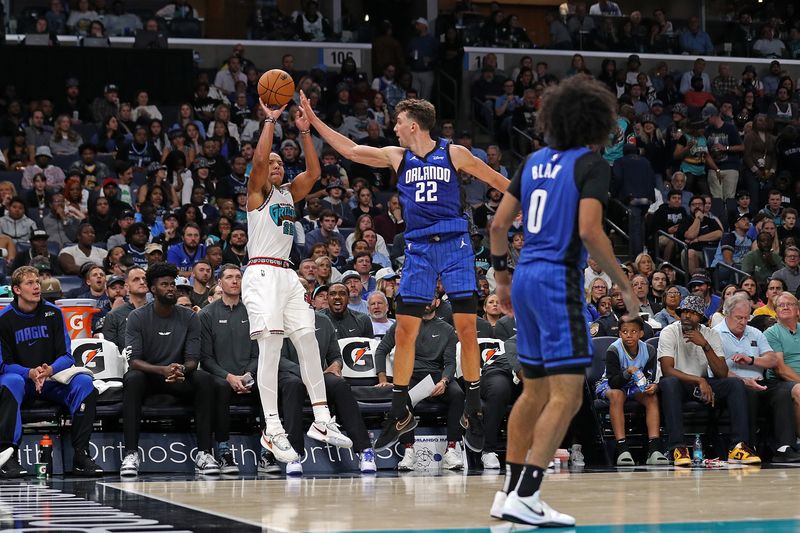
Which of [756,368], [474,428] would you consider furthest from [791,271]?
[474,428]

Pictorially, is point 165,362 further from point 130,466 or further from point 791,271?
point 791,271

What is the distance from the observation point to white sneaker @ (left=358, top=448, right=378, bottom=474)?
9.92 meters

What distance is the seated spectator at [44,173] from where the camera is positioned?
53.2 feet

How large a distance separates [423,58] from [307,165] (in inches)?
536

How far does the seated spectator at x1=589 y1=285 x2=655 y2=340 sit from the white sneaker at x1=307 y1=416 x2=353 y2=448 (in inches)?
129

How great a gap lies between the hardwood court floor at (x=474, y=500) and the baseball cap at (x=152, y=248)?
522cm

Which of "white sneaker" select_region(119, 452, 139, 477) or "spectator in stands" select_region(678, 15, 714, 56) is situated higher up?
"spectator in stands" select_region(678, 15, 714, 56)

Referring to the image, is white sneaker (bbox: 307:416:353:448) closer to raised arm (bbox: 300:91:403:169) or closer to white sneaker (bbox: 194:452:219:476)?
white sneaker (bbox: 194:452:219:476)

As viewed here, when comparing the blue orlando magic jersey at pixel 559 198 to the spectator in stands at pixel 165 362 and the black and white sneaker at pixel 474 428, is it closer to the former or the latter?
the black and white sneaker at pixel 474 428

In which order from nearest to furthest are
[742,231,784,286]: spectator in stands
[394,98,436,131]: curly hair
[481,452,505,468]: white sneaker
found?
1. [394,98,436,131]: curly hair
2. [481,452,505,468]: white sneaker
3. [742,231,784,286]: spectator in stands

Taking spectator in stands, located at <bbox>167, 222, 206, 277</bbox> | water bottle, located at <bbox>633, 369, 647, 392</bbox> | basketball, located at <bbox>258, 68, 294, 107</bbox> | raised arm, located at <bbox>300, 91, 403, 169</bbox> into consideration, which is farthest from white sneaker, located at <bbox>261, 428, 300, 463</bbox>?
spectator in stands, located at <bbox>167, 222, 206, 277</bbox>

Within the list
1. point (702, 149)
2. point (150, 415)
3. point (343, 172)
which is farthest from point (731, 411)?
point (702, 149)

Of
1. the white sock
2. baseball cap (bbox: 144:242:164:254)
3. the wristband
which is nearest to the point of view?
the wristband

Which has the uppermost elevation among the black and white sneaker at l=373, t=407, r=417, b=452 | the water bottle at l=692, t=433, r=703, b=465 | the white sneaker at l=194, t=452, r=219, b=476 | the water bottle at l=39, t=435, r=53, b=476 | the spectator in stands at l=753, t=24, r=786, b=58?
the spectator in stands at l=753, t=24, r=786, b=58
